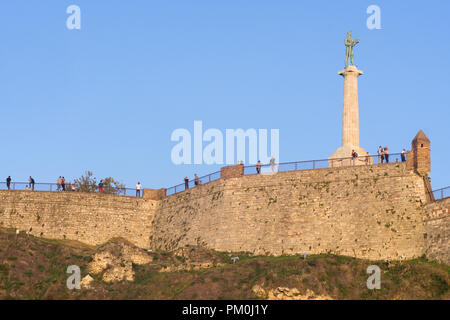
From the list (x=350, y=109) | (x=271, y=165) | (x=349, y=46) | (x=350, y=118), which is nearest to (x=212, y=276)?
(x=271, y=165)

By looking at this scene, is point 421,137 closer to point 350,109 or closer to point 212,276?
point 350,109

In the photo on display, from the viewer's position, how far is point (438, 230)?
58.6m

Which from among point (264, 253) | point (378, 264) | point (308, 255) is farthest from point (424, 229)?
point (264, 253)

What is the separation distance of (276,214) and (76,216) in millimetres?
19195

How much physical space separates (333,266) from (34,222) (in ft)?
93.8

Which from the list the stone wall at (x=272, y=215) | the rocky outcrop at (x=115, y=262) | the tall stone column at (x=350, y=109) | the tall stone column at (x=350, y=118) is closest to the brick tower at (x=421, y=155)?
the stone wall at (x=272, y=215)

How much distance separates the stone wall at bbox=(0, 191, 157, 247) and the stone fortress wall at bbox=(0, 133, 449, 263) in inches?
3.5

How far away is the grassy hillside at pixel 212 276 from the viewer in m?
55.9

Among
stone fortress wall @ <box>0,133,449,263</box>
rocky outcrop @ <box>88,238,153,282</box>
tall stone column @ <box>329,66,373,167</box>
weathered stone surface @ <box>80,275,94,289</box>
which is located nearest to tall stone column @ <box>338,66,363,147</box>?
tall stone column @ <box>329,66,373,167</box>

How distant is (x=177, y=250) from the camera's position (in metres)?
66.5

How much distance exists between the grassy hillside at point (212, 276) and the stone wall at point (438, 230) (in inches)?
30.3

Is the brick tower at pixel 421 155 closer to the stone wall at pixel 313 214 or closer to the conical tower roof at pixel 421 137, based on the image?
the conical tower roof at pixel 421 137

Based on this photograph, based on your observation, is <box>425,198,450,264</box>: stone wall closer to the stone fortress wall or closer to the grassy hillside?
the stone fortress wall
